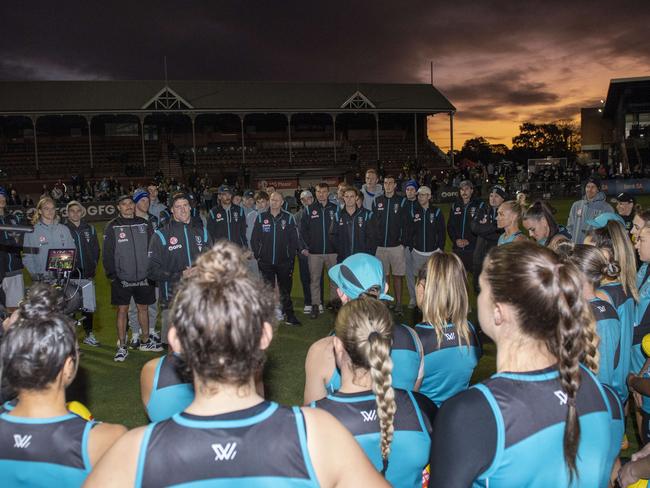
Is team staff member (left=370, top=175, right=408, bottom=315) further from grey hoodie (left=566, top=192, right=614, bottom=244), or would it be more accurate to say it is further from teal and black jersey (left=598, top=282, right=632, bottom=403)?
teal and black jersey (left=598, top=282, right=632, bottom=403)

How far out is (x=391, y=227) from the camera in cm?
967

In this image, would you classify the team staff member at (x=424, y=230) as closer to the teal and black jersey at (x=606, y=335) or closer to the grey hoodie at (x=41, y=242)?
the grey hoodie at (x=41, y=242)

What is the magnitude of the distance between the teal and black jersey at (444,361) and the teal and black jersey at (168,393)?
4.85 ft

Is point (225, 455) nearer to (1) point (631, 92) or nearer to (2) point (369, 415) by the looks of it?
(2) point (369, 415)

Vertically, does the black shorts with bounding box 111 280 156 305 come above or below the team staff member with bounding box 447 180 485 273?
below

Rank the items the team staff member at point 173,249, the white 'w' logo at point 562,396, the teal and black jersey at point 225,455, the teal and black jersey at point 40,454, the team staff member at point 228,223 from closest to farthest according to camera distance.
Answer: the teal and black jersey at point 225,455 → the white 'w' logo at point 562,396 → the teal and black jersey at point 40,454 → the team staff member at point 173,249 → the team staff member at point 228,223

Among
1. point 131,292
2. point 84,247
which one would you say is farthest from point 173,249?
point 84,247

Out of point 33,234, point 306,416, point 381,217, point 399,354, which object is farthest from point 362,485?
point 381,217

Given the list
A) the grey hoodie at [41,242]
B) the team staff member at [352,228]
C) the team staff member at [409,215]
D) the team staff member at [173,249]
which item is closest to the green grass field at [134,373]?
the team staff member at [409,215]

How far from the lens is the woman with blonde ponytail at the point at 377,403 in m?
2.30

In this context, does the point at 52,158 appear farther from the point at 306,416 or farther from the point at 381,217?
the point at 306,416

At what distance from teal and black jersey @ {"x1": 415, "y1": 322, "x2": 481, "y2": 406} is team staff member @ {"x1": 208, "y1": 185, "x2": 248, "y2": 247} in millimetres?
6891

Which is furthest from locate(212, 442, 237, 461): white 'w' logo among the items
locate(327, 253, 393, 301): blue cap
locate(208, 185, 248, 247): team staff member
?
locate(208, 185, 248, 247): team staff member

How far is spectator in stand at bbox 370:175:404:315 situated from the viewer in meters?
9.61
